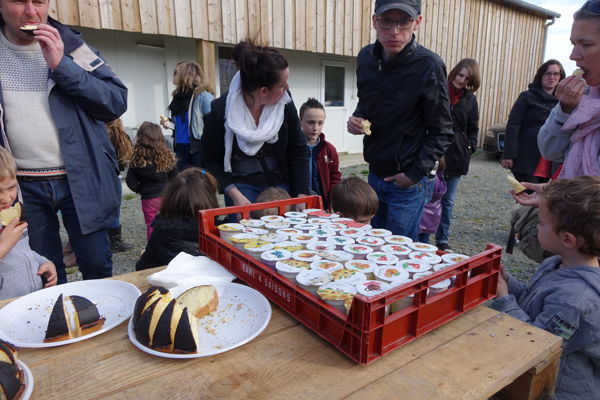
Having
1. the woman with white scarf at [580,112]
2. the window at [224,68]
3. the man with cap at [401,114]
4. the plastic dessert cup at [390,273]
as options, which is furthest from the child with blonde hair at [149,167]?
the window at [224,68]

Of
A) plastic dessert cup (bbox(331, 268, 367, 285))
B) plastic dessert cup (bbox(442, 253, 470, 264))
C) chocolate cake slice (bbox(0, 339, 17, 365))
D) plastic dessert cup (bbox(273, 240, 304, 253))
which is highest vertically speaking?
plastic dessert cup (bbox(442, 253, 470, 264))

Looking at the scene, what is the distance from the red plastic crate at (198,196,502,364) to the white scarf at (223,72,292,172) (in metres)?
1.14

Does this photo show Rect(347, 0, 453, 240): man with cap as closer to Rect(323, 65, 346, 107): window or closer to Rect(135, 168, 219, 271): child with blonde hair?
Rect(135, 168, 219, 271): child with blonde hair

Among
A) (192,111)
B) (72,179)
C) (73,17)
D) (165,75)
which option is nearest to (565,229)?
(72,179)

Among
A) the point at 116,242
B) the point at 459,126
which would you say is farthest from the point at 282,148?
the point at 116,242

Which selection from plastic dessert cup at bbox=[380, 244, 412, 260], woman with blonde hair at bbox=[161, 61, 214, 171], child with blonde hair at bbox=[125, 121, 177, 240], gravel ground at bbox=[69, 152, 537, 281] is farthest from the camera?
woman with blonde hair at bbox=[161, 61, 214, 171]

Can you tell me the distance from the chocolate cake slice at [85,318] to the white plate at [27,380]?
17 centimetres

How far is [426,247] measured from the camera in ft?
4.97

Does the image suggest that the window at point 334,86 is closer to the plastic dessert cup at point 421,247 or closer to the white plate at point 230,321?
the plastic dessert cup at point 421,247

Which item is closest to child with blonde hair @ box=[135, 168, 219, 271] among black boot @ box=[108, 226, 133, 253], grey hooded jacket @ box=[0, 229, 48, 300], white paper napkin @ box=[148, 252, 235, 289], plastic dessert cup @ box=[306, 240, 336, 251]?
white paper napkin @ box=[148, 252, 235, 289]

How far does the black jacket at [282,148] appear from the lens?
2701mm

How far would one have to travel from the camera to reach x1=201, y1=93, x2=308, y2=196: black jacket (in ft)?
8.86

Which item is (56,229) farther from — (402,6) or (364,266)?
(402,6)

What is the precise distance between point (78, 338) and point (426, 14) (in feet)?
38.6
